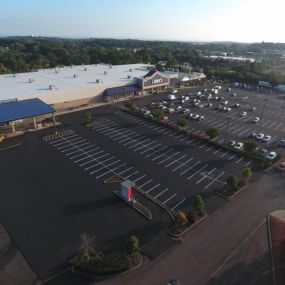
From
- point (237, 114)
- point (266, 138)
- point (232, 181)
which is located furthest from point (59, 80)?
point (232, 181)

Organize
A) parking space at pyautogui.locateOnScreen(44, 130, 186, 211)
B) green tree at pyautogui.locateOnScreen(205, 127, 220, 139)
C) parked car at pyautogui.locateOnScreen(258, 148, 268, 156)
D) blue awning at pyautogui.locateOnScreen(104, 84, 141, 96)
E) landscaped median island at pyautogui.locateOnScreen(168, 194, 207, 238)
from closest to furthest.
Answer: landscaped median island at pyautogui.locateOnScreen(168, 194, 207, 238) → parking space at pyautogui.locateOnScreen(44, 130, 186, 211) → parked car at pyautogui.locateOnScreen(258, 148, 268, 156) → green tree at pyautogui.locateOnScreen(205, 127, 220, 139) → blue awning at pyautogui.locateOnScreen(104, 84, 141, 96)

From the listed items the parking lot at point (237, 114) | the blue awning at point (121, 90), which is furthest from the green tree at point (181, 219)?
the blue awning at point (121, 90)

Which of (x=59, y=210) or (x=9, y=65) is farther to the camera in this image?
(x=9, y=65)

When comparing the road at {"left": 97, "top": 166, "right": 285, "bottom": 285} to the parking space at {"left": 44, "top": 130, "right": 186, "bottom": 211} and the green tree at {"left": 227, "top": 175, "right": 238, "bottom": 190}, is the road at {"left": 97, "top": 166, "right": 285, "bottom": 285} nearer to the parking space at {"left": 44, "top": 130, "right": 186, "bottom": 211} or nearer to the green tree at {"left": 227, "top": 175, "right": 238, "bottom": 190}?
the green tree at {"left": 227, "top": 175, "right": 238, "bottom": 190}

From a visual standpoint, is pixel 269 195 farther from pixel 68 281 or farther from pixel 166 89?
pixel 166 89

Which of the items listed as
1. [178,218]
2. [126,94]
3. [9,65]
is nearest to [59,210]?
[178,218]

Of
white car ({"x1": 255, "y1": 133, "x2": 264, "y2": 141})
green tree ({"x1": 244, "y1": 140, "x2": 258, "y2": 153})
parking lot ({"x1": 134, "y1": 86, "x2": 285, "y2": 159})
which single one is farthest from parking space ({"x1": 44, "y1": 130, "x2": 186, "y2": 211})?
white car ({"x1": 255, "y1": 133, "x2": 264, "y2": 141})

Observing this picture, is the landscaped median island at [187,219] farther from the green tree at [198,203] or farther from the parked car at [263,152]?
the parked car at [263,152]

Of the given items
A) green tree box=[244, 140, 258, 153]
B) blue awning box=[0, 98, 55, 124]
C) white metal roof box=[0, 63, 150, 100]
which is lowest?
green tree box=[244, 140, 258, 153]
